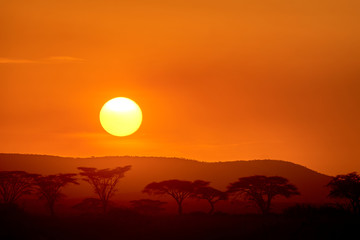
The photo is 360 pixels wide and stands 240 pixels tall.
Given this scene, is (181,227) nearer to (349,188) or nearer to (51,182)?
(349,188)

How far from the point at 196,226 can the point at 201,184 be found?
39868 millimetres

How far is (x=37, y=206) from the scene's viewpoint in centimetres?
14875

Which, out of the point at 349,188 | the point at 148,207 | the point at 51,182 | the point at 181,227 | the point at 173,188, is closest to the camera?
the point at 181,227

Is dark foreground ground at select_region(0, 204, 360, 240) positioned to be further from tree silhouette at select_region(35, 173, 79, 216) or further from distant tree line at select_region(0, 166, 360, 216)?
tree silhouette at select_region(35, 173, 79, 216)

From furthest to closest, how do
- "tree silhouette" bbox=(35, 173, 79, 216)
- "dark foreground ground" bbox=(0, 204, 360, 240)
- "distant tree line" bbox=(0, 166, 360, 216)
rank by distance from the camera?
"tree silhouette" bbox=(35, 173, 79, 216) → "distant tree line" bbox=(0, 166, 360, 216) → "dark foreground ground" bbox=(0, 204, 360, 240)

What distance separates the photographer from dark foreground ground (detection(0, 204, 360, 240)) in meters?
56.2

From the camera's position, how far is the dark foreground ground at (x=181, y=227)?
56219 mm

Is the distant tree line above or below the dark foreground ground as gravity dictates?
above

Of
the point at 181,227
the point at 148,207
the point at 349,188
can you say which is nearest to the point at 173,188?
the point at 148,207

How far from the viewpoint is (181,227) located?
78250 mm

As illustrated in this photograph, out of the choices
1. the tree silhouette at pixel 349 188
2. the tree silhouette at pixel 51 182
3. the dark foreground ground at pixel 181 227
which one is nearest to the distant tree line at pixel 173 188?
the tree silhouette at pixel 51 182

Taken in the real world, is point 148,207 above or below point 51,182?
below

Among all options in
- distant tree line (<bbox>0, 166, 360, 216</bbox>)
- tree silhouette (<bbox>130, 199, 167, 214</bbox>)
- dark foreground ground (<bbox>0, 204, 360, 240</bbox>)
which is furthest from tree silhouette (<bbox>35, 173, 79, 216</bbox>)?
dark foreground ground (<bbox>0, 204, 360, 240</bbox>)

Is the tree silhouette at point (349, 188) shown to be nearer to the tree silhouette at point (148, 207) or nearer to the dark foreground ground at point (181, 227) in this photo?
the dark foreground ground at point (181, 227)
